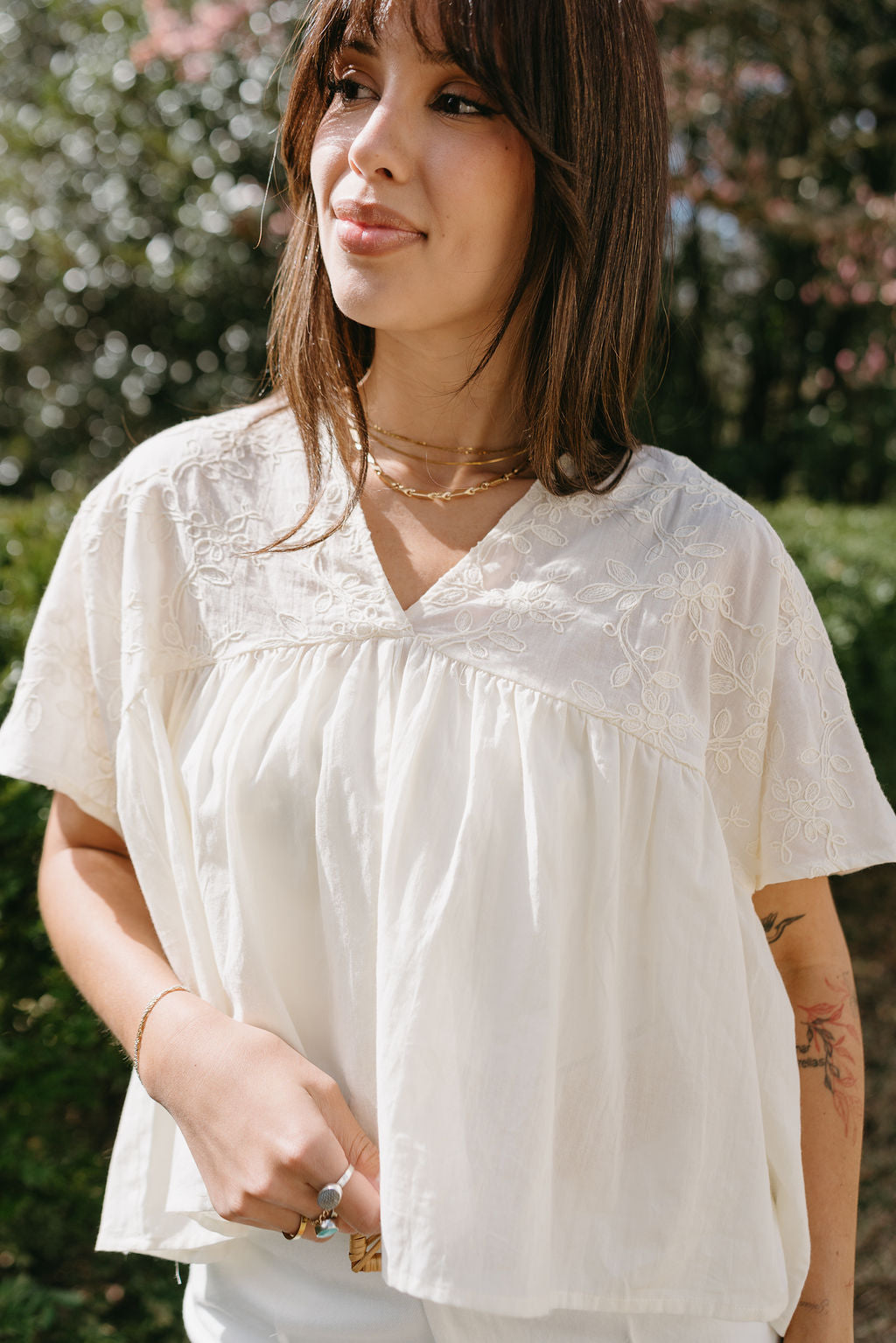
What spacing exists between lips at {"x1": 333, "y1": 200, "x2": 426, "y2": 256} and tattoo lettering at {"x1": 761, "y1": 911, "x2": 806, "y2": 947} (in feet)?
3.38

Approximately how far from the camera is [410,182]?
133cm

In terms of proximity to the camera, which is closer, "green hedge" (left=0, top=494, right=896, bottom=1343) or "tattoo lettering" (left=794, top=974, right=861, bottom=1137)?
"tattoo lettering" (left=794, top=974, right=861, bottom=1137)

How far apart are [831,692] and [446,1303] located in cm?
90

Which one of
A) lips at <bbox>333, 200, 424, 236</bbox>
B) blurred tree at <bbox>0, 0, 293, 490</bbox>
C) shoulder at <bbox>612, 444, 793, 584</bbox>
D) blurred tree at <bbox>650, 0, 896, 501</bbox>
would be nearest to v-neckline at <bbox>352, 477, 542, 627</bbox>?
shoulder at <bbox>612, 444, 793, 584</bbox>

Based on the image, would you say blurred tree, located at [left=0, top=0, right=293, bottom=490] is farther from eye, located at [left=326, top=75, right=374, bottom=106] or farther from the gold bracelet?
the gold bracelet

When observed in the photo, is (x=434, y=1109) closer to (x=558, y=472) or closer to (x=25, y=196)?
(x=558, y=472)

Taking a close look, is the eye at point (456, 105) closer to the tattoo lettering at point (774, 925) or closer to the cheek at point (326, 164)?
the cheek at point (326, 164)

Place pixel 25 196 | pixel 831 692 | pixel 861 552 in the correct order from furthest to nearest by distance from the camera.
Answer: pixel 25 196 < pixel 861 552 < pixel 831 692

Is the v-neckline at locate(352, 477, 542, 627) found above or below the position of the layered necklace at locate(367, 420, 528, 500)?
below

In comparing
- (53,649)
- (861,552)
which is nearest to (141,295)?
(861,552)

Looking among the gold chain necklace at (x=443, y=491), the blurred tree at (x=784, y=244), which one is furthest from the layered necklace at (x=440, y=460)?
the blurred tree at (x=784, y=244)

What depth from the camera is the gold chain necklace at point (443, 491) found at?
5.12 feet

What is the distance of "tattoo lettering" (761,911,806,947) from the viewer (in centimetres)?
154

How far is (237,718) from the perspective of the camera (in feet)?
4.48
